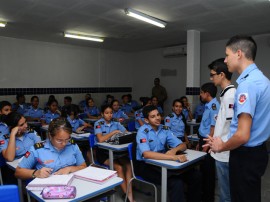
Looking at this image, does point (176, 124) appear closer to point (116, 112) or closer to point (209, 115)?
point (209, 115)

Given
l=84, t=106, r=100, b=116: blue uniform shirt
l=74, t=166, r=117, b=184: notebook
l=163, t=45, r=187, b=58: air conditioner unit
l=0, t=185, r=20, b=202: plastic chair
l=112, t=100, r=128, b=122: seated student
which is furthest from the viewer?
l=163, t=45, r=187, b=58: air conditioner unit

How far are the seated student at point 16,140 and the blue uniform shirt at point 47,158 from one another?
0.54 metres

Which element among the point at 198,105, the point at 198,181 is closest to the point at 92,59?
the point at 198,105

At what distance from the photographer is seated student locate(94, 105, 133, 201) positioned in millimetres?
3176

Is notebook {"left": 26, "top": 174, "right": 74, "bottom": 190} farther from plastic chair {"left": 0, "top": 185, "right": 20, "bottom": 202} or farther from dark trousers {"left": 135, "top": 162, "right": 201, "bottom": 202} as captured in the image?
dark trousers {"left": 135, "top": 162, "right": 201, "bottom": 202}

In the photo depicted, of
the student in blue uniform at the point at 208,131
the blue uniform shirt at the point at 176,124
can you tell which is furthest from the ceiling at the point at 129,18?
the blue uniform shirt at the point at 176,124

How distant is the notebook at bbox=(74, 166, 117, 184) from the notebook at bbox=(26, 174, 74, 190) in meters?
0.09

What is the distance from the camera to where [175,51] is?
8.11 m

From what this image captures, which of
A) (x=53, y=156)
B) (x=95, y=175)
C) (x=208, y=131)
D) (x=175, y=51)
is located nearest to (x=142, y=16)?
(x=208, y=131)

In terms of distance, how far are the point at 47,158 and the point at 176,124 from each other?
2.64m

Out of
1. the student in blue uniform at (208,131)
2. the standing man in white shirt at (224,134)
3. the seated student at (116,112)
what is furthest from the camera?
the seated student at (116,112)

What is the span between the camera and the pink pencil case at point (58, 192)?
5.03 feet

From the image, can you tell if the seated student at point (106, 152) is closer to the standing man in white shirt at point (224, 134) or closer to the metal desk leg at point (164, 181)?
the metal desk leg at point (164, 181)

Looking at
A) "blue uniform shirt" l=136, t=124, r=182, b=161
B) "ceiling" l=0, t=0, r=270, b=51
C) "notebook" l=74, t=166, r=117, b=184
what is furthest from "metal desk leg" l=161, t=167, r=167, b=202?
"ceiling" l=0, t=0, r=270, b=51
